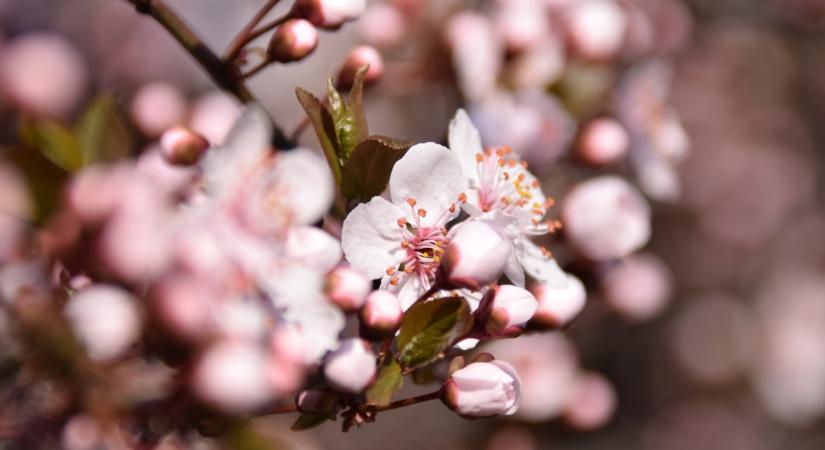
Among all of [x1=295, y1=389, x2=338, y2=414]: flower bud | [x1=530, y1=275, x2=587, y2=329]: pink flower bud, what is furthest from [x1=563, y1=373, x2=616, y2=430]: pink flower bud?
[x1=295, y1=389, x2=338, y2=414]: flower bud

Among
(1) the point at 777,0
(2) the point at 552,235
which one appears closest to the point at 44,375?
(2) the point at 552,235

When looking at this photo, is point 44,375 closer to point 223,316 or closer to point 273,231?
point 223,316

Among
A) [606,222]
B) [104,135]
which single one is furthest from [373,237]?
[606,222]

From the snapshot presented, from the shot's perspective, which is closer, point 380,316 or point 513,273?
point 380,316

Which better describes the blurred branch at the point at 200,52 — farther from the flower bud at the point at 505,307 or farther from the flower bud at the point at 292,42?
the flower bud at the point at 505,307

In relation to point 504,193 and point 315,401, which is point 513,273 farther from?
point 315,401

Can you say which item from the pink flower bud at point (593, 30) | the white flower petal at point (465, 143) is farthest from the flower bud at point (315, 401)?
the pink flower bud at point (593, 30)
